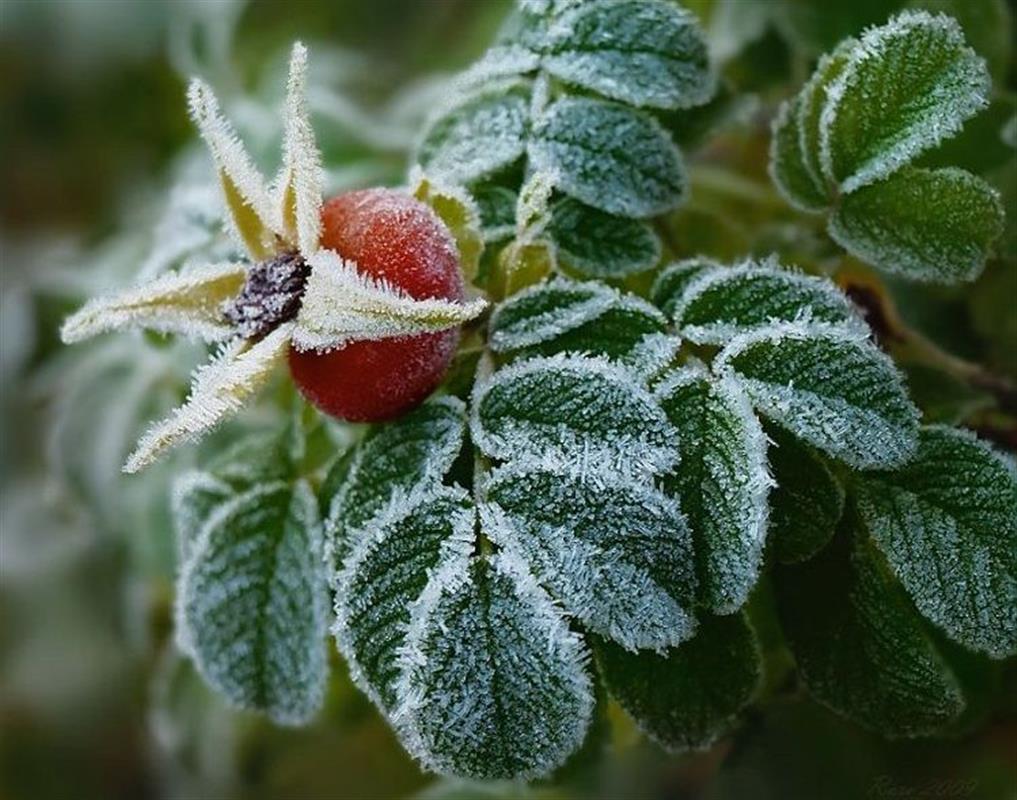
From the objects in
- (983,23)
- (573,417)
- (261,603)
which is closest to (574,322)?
(573,417)

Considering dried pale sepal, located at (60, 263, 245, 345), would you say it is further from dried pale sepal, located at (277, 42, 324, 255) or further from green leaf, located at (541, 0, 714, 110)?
green leaf, located at (541, 0, 714, 110)

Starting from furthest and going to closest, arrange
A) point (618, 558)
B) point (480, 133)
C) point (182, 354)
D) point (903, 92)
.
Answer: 1. point (182, 354)
2. point (480, 133)
3. point (903, 92)
4. point (618, 558)

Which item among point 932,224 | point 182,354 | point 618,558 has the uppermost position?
point 932,224

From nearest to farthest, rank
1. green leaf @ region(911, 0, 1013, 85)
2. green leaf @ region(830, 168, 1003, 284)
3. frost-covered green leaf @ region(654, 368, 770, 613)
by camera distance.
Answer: frost-covered green leaf @ region(654, 368, 770, 613) → green leaf @ region(830, 168, 1003, 284) → green leaf @ region(911, 0, 1013, 85)

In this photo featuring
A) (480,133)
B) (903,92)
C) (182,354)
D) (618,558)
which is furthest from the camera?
(182,354)

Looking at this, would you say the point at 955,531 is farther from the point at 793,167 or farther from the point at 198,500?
the point at 198,500

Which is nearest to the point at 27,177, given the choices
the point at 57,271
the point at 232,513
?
the point at 57,271

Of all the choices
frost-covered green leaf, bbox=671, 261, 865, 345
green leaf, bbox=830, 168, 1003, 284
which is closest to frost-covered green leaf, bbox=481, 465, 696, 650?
frost-covered green leaf, bbox=671, 261, 865, 345
